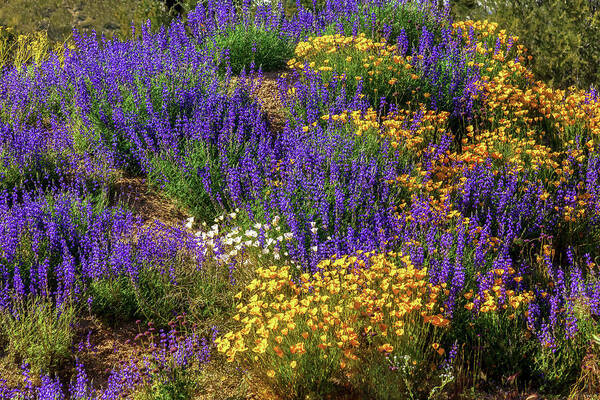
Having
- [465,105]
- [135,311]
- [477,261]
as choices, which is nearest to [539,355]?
[477,261]

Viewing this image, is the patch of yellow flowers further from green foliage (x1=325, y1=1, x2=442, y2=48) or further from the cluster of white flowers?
green foliage (x1=325, y1=1, x2=442, y2=48)

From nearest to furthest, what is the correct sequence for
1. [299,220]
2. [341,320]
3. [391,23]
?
[341,320] → [299,220] → [391,23]

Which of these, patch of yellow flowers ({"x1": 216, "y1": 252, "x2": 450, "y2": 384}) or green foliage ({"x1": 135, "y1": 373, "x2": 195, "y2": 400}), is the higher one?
patch of yellow flowers ({"x1": 216, "y1": 252, "x2": 450, "y2": 384})

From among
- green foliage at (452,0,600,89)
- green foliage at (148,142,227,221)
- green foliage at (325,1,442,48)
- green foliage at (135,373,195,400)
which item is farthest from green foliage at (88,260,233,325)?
green foliage at (452,0,600,89)

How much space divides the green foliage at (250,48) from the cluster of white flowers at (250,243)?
283 centimetres

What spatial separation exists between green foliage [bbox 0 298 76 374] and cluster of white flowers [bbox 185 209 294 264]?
1.04 metres

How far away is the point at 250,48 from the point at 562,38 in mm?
3393

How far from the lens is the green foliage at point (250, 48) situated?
7.12 metres

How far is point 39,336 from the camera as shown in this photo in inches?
151

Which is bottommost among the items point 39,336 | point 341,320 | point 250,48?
point 39,336

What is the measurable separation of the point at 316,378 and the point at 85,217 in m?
2.22

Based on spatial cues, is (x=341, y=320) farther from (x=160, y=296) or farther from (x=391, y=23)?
(x=391, y=23)

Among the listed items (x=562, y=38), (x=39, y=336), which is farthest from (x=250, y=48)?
(x=39, y=336)

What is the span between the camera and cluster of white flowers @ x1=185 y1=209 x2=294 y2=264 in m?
4.38
